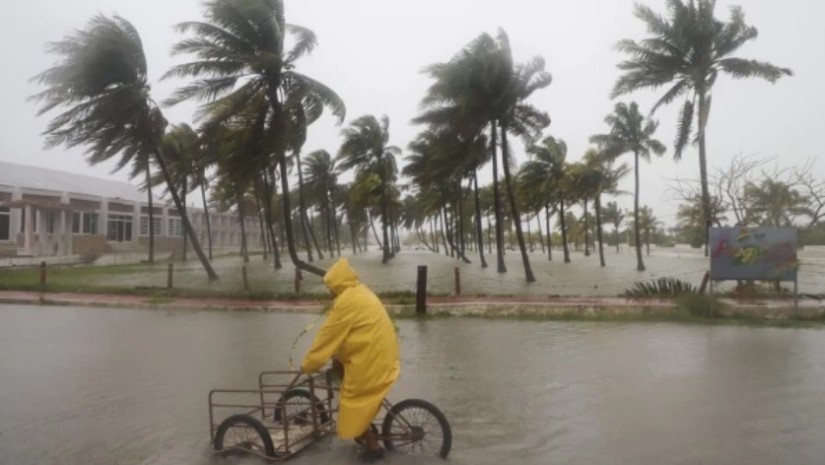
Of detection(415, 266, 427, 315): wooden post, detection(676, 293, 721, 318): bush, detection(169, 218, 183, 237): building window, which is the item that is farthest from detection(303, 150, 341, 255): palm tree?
detection(676, 293, 721, 318): bush

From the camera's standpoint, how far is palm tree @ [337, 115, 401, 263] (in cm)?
4028

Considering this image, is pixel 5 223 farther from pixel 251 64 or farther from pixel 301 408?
pixel 301 408

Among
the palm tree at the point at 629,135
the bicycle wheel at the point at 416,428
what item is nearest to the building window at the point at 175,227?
the palm tree at the point at 629,135

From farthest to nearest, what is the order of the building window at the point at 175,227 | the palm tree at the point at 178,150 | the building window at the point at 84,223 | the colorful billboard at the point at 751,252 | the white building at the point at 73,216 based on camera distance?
the building window at the point at 175,227
the building window at the point at 84,223
the white building at the point at 73,216
the palm tree at the point at 178,150
the colorful billboard at the point at 751,252

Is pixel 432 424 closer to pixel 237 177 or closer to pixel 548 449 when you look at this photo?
pixel 548 449

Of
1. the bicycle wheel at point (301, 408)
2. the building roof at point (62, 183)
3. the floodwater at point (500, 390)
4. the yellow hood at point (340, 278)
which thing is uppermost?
the building roof at point (62, 183)

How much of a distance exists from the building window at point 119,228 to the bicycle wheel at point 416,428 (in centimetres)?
4596

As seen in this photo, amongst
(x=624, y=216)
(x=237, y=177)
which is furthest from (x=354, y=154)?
(x=624, y=216)

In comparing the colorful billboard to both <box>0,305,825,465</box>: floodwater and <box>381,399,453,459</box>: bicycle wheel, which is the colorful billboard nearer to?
<box>0,305,825,465</box>: floodwater

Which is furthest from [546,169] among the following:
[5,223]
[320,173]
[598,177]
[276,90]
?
[5,223]

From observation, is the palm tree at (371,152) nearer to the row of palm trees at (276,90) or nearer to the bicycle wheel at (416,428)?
the row of palm trees at (276,90)

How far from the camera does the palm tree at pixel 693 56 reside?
23047mm

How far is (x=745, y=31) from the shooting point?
23.4m

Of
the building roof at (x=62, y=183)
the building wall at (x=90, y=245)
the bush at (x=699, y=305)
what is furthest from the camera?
the building wall at (x=90, y=245)
